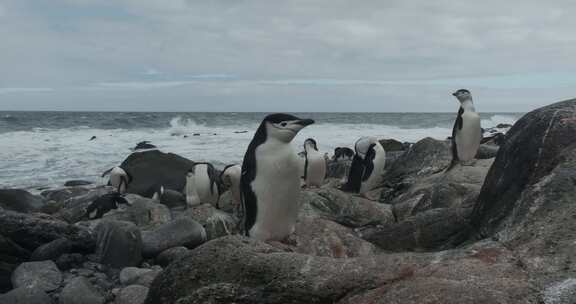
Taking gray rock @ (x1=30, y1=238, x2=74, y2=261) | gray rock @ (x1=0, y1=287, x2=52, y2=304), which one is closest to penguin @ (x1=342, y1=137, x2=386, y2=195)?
gray rock @ (x1=30, y1=238, x2=74, y2=261)

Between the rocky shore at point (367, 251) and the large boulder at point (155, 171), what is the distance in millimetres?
7834

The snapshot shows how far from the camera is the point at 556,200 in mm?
3199

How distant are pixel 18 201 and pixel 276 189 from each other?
9457 mm

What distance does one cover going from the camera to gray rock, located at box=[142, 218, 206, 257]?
24.5ft

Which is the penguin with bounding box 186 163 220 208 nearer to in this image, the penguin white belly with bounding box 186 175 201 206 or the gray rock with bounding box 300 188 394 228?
the penguin white belly with bounding box 186 175 201 206

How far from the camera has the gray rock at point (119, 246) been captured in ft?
23.2

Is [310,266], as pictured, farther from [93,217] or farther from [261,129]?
[93,217]

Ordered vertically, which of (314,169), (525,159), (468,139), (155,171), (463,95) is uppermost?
(463,95)

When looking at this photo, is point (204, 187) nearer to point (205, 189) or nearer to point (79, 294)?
point (205, 189)

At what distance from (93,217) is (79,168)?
11.6 meters

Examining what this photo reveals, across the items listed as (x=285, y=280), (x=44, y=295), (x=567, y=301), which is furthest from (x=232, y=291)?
(x=44, y=295)

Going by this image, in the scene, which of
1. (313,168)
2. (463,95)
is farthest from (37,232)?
(463,95)

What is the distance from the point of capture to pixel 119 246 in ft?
23.4

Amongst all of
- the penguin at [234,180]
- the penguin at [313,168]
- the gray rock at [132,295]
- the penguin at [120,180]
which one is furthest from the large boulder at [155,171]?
the gray rock at [132,295]
